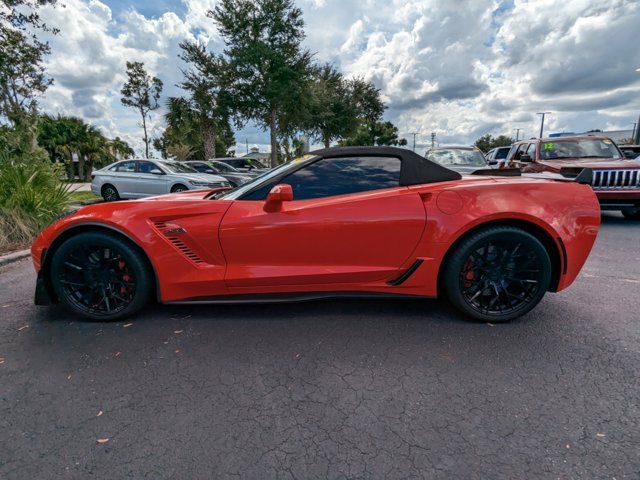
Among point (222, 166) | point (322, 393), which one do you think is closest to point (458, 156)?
point (322, 393)

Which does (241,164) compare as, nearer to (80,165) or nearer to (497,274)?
(497,274)

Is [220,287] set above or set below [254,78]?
below

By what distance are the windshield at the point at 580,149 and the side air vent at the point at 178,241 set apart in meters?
7.99

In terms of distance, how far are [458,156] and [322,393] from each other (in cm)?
877

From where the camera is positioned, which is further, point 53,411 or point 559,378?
point 559,378

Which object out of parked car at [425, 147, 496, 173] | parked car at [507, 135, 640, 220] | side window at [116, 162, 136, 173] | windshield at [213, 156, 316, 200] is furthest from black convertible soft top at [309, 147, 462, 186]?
side window at [116, 162, 136, 173]

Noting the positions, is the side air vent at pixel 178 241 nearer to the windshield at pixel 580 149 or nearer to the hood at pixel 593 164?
the hood at pixel 593 164

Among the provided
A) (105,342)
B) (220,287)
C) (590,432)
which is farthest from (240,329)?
(590,432)

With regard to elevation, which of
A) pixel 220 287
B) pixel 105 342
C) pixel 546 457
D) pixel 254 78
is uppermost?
pixel 254 78

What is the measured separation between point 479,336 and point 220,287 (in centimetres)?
193

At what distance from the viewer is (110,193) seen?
10.9 m

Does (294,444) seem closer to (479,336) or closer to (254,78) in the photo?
(479,336)

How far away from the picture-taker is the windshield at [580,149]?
7.38 meters

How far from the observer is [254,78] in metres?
17.2
